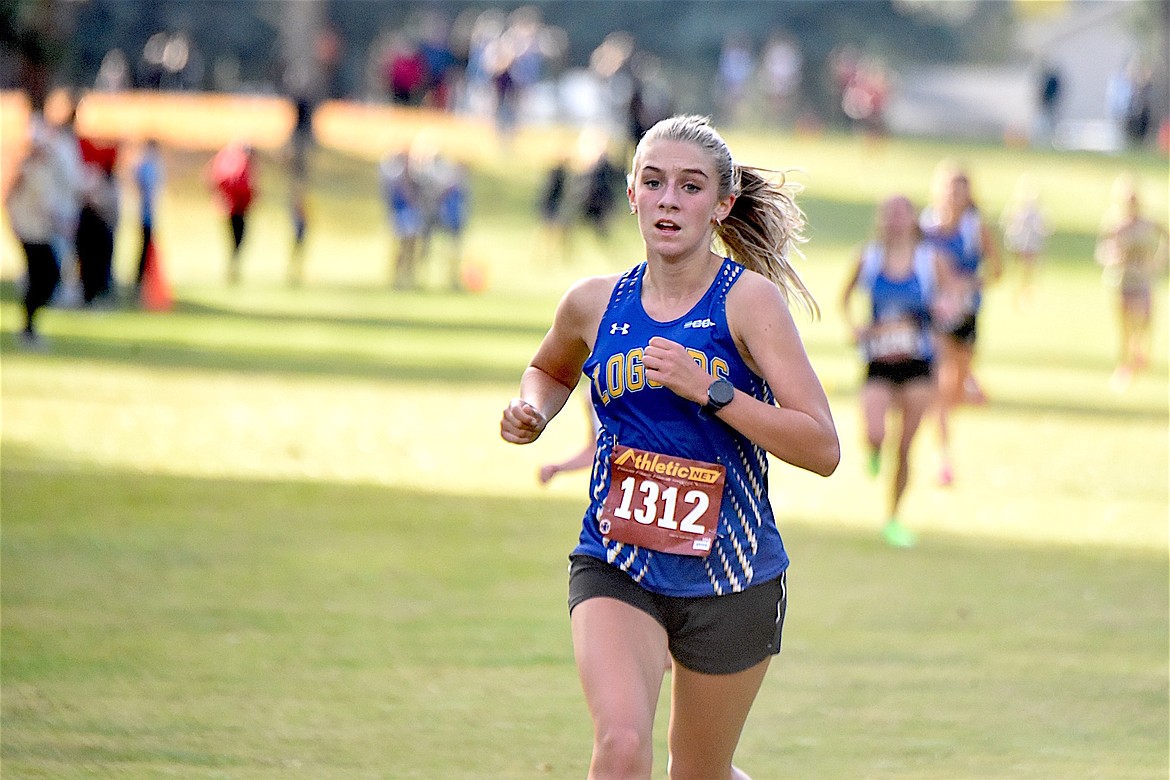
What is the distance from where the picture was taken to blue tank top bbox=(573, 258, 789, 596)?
14.8 feet

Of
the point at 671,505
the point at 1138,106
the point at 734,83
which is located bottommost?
Answer: the point at 671,505

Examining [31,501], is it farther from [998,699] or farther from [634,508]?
→ [634,508]

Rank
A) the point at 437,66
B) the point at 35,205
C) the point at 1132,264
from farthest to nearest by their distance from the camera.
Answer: the point at 437,66 < the point at 1132,264 < the point at 35,205

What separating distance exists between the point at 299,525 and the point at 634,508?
258 inches

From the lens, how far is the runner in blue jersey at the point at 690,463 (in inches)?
176

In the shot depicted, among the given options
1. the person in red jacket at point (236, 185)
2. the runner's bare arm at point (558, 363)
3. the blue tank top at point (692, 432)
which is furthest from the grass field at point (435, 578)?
the person in red jacket at point (236, 185)

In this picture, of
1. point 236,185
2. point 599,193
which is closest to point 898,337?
point 236,185

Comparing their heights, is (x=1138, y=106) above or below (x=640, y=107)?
above

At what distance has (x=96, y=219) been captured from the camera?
2120 cm

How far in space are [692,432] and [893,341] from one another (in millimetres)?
6263

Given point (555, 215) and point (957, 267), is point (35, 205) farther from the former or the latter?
point (555, 215)

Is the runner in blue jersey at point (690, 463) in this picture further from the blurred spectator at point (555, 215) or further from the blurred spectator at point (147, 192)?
the blurred spectator at point (555, 215)

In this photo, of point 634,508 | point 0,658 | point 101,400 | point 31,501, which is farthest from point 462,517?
point 634,508

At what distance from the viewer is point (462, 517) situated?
11398 mm
